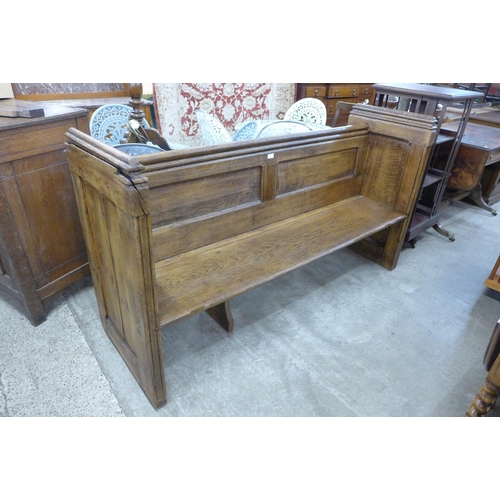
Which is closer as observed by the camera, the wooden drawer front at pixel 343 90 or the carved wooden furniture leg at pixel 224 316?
the carved wooden furniture leg at pixel 224 316

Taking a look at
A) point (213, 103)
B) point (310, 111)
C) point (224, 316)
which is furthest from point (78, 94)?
Result: point (224, 316)

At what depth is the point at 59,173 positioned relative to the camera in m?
1.73

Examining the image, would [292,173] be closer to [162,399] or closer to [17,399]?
[162,399]

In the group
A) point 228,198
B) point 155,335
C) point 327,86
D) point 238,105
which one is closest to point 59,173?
point 228,198

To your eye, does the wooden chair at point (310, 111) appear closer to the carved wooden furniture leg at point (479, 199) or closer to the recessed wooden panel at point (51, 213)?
the carved wooden furniture leg at point (479, 199)

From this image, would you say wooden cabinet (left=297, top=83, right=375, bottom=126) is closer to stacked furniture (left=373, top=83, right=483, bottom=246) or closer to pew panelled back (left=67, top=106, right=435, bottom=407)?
stacked furniture (left=373, top=83, right=483, bottom=246)

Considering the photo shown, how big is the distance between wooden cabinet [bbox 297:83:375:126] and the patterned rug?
0.17 meters

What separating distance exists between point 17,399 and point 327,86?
165 inches

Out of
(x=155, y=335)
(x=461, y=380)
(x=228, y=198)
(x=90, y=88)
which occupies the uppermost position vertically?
(x=90, y=88)

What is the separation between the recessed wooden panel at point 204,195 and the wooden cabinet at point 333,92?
291cm

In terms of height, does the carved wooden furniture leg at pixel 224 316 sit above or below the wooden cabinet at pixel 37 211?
below

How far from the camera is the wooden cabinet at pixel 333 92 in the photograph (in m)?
4.26

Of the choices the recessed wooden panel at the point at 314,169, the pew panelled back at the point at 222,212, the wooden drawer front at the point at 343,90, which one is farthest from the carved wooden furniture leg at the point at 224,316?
the wooden drawer front at the point at 343,90

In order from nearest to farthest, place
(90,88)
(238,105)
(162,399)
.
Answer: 1. (162,399)
2. (90,88)
3. (238,105)
